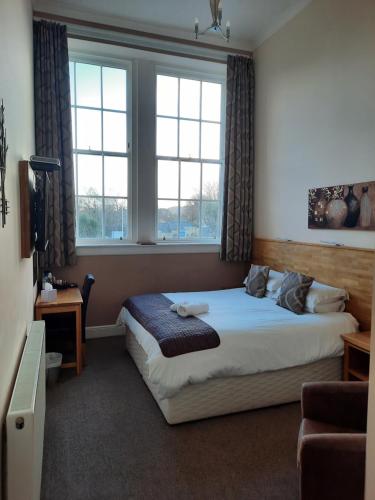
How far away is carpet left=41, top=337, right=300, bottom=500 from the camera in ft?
6.32

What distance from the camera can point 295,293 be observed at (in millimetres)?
3299

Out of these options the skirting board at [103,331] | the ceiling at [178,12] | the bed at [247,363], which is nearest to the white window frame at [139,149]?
the ceiling at [178,12]

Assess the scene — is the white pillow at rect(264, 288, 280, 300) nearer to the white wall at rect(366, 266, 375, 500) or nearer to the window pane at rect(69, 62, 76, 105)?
the white wall at rect(366, 266, 375, 500)

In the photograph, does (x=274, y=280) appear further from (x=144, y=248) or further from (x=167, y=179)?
(x=167, y=179)

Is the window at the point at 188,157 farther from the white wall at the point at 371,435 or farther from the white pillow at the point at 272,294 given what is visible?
the white wall at the point at 371,435

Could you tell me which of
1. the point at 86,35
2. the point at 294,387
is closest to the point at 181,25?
the point at 86,35

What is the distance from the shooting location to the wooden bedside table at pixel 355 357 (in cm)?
279

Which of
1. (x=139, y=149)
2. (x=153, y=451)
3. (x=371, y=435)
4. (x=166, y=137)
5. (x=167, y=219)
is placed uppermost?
(x=166, y=137)

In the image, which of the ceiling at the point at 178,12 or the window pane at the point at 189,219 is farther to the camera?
the window pane at the point at 189,219

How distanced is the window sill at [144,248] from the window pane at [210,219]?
0.55 ft

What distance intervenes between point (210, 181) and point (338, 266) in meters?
2.13

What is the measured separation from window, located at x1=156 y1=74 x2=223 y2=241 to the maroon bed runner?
5.28ft

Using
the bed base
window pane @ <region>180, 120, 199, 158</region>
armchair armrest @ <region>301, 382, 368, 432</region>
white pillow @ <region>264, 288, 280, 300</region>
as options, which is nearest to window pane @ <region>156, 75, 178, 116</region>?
window pane @ <region>180, 120, 199, 158</region>

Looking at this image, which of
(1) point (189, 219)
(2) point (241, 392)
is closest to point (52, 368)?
(2) point (241, 392)
